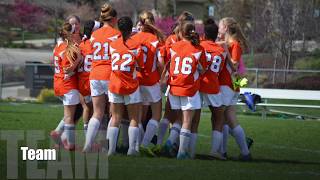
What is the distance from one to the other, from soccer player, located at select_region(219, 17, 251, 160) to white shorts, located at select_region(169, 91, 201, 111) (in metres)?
0.55

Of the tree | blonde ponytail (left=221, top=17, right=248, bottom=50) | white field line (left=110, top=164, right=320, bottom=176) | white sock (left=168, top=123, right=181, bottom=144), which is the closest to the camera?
white field line (left=110, top=164, right=320, bottom=176)

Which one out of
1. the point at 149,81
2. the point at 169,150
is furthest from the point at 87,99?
the point at 169,150

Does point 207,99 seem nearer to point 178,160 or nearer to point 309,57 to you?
point 178,160

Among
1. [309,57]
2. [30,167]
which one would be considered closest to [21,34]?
[309,57]

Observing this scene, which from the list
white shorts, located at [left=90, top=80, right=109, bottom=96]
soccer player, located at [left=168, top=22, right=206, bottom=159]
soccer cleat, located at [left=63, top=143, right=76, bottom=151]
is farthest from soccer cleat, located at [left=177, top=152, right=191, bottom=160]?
soccer cleat, located at [left=63, top=143, right=76, bottom=151]

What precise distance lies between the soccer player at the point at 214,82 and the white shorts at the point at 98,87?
1.43 m

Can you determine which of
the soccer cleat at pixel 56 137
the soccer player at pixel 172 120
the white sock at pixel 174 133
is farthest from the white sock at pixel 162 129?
the soccer cleat at pixel 56 137

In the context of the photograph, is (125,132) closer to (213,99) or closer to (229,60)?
(213,99)

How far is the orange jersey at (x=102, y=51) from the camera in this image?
510 inches

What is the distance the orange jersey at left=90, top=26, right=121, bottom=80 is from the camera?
42.5 feet

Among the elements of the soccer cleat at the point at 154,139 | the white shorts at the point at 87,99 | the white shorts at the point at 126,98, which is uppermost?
the white shorts at the point at 126,98

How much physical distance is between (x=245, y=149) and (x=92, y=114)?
101 inches

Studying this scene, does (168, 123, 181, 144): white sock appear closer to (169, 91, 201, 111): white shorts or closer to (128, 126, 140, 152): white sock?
(169, 91, 201, 111): white shorts

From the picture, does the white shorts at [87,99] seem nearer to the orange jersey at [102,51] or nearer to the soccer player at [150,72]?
the orange jersey at [102,51]
